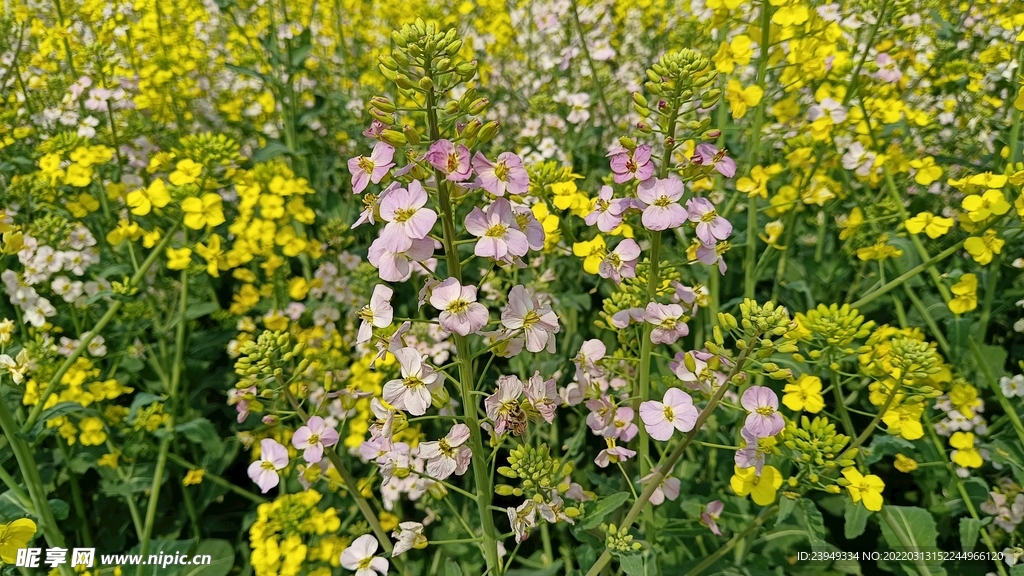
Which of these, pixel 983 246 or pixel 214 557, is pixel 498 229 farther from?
pixel 214 557

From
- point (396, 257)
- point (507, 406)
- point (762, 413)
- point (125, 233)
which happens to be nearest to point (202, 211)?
point (125, 233)

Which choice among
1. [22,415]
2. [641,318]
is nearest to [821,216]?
[641,318]

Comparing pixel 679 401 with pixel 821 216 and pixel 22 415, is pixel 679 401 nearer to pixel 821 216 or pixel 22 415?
pixel 821 216

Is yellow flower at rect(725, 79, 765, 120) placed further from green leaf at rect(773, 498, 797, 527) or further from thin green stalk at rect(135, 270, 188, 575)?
thin green stalk at rect(135, 270, 188, 575)

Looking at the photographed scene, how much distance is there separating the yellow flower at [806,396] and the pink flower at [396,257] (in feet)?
4.39

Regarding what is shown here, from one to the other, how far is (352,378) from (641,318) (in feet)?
6.24

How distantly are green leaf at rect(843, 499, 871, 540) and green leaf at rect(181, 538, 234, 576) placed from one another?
9.24ft

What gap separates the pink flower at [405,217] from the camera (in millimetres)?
1268

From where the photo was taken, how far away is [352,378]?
10.1ft

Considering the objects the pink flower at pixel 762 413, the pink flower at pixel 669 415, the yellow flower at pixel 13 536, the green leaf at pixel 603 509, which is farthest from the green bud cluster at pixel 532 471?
the yellow flower at pixel 13 536

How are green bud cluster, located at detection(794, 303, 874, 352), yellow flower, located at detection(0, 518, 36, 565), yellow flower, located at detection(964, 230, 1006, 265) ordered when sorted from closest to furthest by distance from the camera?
yellow flower, located at detection(0, 518, 36, 565)
green bud cluster, located at detection(794, 303, 874, 352)
yellow flower, located at detection(964, 230, 1006, 265)

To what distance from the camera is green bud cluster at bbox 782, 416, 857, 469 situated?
177 cm

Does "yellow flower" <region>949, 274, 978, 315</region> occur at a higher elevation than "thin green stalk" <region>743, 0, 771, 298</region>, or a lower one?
lower

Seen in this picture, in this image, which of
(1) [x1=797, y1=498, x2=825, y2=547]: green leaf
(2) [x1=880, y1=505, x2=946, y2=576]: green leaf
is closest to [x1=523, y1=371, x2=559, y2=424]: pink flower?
(1) [x1=797, y1=498, x2=825, y2=547]: green leaf
